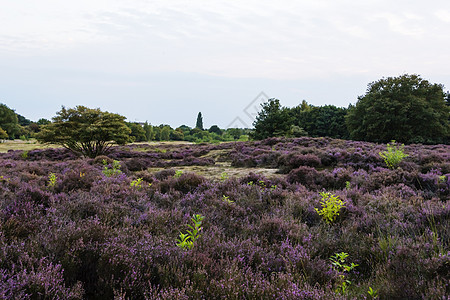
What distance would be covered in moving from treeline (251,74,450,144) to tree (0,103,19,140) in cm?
4783

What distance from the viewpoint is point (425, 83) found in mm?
37906

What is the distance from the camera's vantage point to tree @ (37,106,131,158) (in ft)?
54.4

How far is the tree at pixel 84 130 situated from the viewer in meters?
16.6

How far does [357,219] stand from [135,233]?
3181mm

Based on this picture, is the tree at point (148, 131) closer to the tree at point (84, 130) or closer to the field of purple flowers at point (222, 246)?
the tree at point (84, 130)

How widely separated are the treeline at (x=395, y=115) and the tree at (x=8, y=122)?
157 feet

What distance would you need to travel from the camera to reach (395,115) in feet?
118

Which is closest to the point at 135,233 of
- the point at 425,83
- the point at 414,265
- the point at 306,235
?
the point at 306,235

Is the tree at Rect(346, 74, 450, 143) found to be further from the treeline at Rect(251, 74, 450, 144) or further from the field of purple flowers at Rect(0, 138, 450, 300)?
the field of purple flowers at Rect(0, 138, 450, 300)

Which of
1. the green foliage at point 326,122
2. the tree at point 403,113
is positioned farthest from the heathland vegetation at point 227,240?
the green foliage at point 326,122

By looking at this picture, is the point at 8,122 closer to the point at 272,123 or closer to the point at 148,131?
the point at 148,131

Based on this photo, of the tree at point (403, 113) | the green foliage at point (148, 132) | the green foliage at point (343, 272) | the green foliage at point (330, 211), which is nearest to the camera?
the green foliage at point (343, 272)

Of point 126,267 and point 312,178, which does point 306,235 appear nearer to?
point 126,267

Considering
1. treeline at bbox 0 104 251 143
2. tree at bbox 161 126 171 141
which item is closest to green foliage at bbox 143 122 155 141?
treeline at bbox 0 104 251 143
